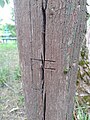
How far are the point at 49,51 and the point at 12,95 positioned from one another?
77.8 inches

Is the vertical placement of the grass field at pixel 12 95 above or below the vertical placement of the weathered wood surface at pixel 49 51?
below

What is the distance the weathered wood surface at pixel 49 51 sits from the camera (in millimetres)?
528

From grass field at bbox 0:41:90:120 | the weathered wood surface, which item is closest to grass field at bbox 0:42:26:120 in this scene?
grass field at bbox 0:41:90:120

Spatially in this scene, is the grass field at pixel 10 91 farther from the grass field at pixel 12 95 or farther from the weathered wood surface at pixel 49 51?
the weathered wood surface at pixel 49 51

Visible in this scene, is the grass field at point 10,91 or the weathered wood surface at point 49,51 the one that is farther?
the grass field at point 10,91

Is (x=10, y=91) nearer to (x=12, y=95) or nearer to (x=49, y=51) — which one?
(x=12, y=95)

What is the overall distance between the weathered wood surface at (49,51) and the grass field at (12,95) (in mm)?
1028

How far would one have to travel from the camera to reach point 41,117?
0.66m

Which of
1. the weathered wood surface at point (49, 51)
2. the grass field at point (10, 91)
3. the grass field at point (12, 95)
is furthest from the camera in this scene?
the grass field at point (10, 91)

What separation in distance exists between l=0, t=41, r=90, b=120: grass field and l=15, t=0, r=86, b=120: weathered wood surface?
1028 millimetres

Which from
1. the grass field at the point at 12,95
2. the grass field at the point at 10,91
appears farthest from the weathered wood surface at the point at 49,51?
the grass field at the point at 10,91

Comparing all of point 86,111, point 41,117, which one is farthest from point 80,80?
point 41,117

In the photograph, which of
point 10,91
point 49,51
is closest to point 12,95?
point 10,91

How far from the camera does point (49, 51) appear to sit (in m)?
0.56
